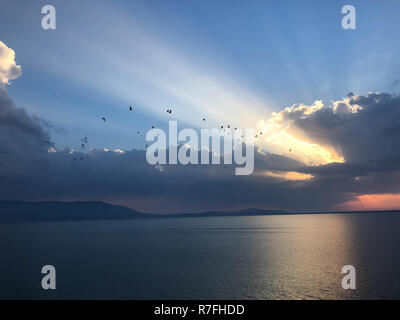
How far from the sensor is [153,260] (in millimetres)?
95875

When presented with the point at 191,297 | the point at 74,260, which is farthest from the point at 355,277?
the point at 74,260

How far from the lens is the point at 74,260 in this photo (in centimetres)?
9744

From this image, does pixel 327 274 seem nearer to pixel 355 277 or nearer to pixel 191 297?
pixel 355 277
